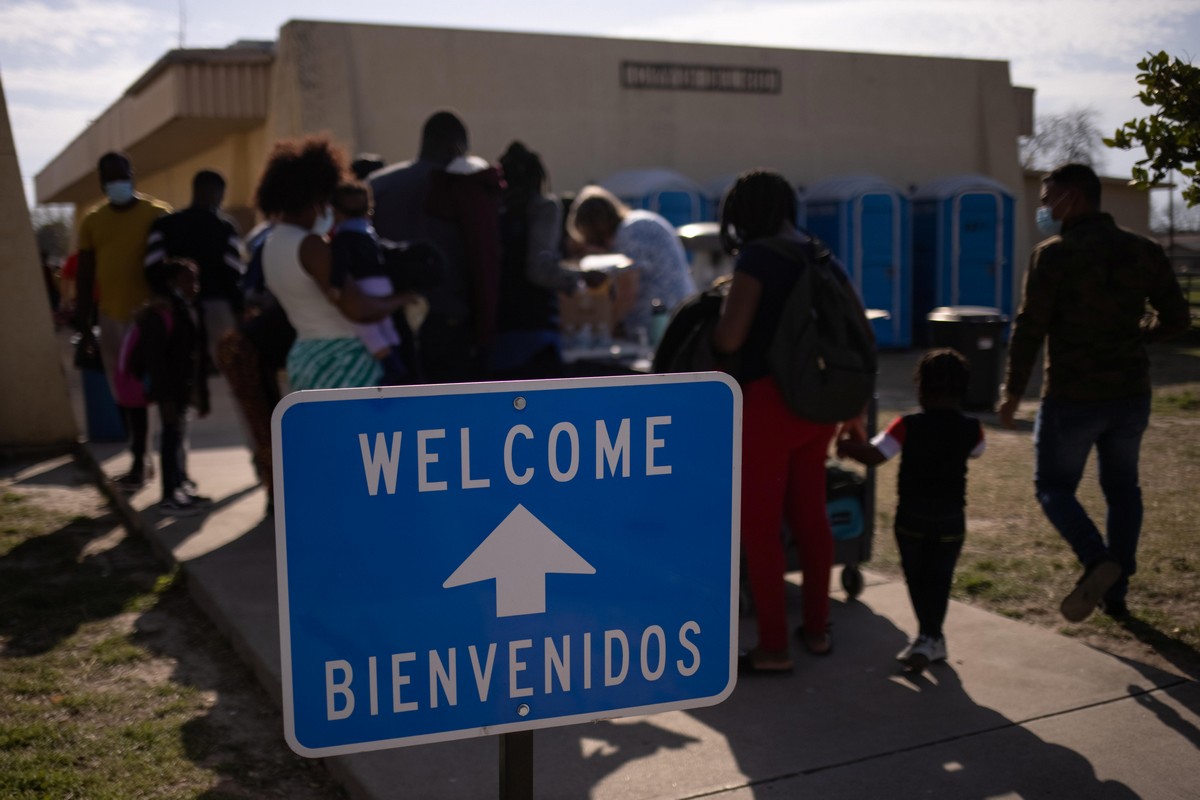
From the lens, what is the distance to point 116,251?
6984 mm

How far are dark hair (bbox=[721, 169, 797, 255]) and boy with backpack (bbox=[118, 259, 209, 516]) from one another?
138 inches

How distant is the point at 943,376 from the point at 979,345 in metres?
7.56

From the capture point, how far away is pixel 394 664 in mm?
1809

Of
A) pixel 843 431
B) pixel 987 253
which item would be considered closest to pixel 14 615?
pixel 843 431

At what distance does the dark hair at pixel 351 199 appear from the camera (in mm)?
5027

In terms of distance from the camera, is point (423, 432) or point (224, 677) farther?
point (224, 677)

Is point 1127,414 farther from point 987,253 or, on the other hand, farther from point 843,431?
point 987,253

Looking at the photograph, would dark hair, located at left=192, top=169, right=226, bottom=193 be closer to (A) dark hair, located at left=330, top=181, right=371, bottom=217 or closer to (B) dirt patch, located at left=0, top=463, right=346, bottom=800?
(B) dirt patch, located at left=0, top=463, right=346, bottom=800

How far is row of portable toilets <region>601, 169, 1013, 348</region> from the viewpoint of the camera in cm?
1638

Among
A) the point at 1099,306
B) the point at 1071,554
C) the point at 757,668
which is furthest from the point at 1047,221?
the point at 757,668

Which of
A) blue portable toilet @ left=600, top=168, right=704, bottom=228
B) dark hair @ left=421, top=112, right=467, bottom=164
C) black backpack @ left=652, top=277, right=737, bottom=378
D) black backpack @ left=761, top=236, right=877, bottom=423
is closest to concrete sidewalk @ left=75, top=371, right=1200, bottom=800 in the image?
black backpack @ left=761, top=236, right=877, bottom=423

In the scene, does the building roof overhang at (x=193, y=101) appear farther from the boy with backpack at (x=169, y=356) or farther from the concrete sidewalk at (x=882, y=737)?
the concrete sidewalk at (x=882, y=737)

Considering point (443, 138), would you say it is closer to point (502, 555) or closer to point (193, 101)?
point (502, 555)

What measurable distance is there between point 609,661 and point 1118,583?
3418 mm
